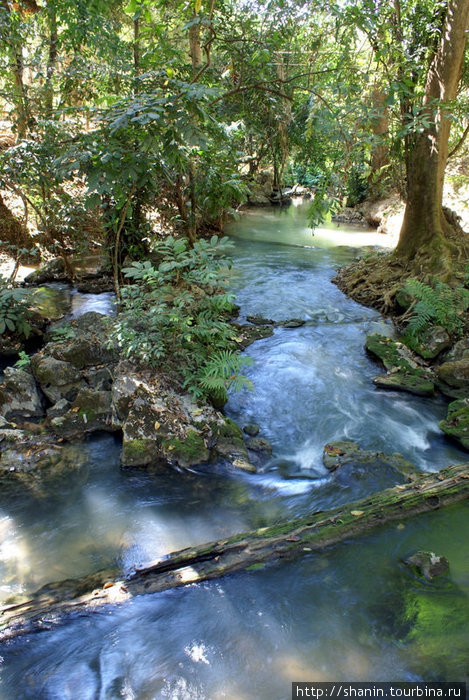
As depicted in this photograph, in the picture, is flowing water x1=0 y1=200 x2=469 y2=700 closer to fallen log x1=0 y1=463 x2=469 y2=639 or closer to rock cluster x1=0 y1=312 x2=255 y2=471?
fallen log x1=0 y1=463 x2=469 y2=639

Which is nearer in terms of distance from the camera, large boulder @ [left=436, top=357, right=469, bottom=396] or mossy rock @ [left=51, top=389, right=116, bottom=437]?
mossy rock @ [left=51, top=389, right=116, bottom=437]

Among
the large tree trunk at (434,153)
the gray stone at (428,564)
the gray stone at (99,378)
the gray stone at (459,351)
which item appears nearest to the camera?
the gray stone at (428,564)

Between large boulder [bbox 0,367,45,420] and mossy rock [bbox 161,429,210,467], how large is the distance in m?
1.92

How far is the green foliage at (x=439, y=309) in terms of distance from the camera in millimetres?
7375

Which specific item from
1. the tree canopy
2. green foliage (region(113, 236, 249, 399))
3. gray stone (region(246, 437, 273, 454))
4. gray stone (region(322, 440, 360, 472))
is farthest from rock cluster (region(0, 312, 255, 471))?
the tree canopy

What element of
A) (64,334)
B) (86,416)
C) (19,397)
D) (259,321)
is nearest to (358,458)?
(86,416)

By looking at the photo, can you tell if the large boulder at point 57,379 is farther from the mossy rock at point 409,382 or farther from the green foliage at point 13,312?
the mossy rock at point 409,382

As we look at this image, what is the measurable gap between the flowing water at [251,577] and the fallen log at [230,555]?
9 cm

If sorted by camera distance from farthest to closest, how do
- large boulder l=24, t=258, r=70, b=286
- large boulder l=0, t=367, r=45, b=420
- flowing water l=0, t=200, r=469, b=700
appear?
large boulder l=24, t=258, r=70, b=286
large boulder l=0, t=367, r=45, b=420
flowing water l=0, t=200, r=469, b=700

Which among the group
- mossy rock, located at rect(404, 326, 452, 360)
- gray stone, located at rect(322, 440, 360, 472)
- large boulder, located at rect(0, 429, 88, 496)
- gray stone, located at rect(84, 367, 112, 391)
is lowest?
large boulder, located at rect(0, 429, 88, 496)

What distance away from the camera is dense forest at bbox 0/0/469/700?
3557 millimetres

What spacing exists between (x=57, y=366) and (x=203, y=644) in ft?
13.1

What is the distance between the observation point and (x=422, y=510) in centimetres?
381

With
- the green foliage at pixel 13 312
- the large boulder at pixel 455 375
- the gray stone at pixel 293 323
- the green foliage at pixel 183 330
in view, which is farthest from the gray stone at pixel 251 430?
the green foliage at pixel 13 312
